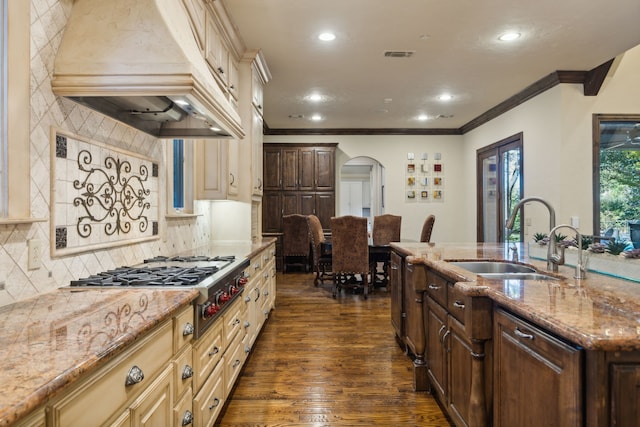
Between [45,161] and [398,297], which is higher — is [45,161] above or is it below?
above

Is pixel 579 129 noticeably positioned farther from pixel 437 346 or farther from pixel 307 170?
pixel 307 170

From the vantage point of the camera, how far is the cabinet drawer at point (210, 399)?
1.64 m

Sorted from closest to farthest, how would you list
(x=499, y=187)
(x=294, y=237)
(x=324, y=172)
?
(x=499, y=187) → (x=294, y=237) → (x=324, y=172)

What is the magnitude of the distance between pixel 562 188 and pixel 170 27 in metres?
4.37

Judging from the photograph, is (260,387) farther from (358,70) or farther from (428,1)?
(358,70)

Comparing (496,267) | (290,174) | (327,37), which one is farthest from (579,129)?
(290,174)

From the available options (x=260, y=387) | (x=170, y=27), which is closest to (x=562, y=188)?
(x=260, y=387)

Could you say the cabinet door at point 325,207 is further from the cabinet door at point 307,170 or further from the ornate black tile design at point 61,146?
the ornate black tile design at point 61,146

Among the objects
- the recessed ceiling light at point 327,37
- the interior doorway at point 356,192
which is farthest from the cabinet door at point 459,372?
the interior doorway at point 356,192

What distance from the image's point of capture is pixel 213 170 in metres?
3.36

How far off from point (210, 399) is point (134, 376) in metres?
0.87

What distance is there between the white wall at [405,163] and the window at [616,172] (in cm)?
319

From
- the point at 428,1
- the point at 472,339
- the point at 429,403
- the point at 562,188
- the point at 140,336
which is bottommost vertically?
the point at 429,403

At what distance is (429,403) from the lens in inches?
92.8
